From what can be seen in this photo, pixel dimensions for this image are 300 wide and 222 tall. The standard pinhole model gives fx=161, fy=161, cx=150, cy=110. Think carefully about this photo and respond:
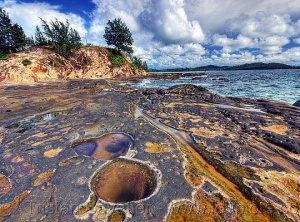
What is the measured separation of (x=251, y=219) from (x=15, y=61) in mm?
44590

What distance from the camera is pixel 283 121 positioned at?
10234mm

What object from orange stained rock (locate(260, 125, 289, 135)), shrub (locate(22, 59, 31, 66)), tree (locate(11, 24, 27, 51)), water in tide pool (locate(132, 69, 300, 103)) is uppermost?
tree (locate(11, 24, 27, 51))

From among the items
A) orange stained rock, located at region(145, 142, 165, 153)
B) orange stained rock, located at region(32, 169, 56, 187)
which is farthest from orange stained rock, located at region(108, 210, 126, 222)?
orange stained rock, located at region(145, 142, 165, 153)

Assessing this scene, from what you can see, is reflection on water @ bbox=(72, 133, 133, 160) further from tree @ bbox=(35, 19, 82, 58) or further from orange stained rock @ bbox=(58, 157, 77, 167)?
tree @ bbox=(35, 19, 82, 58)

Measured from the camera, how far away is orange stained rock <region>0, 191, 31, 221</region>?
3732mm

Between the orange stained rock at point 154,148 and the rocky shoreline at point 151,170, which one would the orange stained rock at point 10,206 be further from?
the orange stained rock at point 154,148

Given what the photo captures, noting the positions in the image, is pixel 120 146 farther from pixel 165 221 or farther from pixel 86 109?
pixel 86 109

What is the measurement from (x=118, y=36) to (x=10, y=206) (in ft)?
200

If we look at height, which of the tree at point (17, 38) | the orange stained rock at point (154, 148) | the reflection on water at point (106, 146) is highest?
the tree at point (17, 38)

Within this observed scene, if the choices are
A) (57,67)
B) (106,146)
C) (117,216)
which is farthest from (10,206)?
(57,67)

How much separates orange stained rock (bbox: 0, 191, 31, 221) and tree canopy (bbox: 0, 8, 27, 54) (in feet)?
178

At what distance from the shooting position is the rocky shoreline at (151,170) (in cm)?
387

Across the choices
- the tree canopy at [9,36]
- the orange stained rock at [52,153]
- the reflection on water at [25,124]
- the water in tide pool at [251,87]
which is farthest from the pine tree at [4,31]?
the orange stained rock at [52,153]

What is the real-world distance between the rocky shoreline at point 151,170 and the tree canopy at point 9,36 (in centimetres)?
4791
